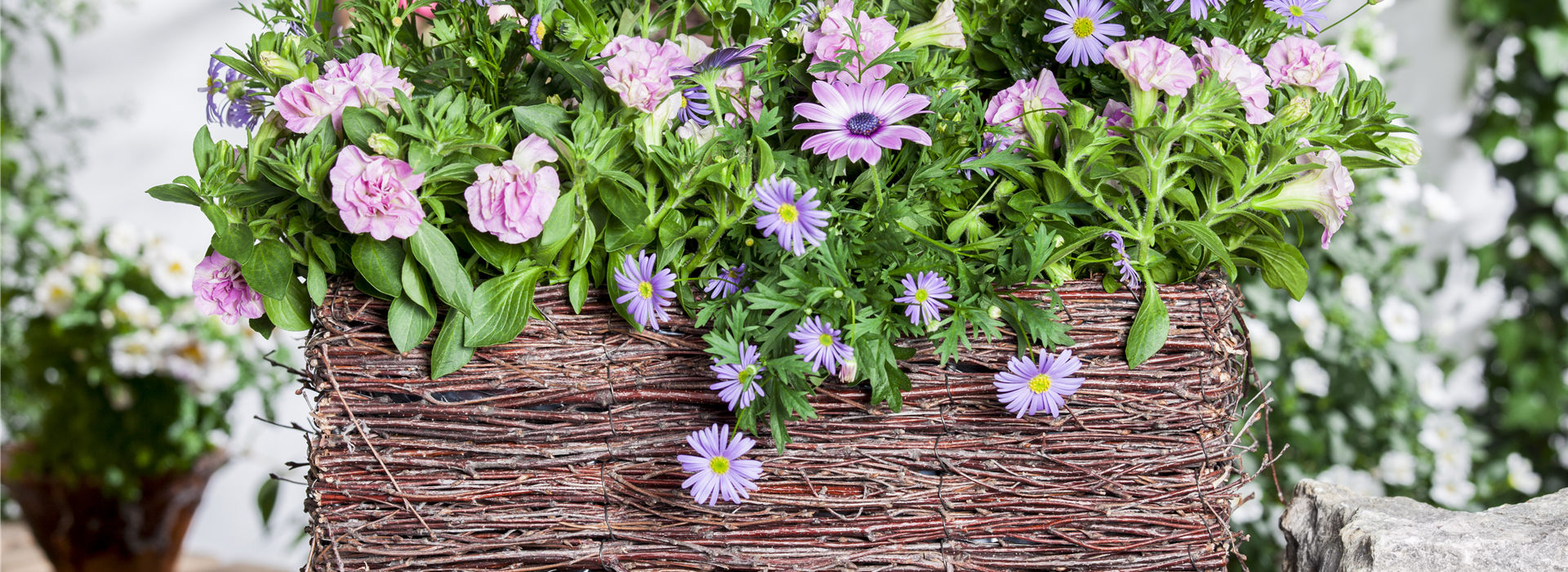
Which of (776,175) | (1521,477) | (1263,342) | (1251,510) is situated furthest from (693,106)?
(1521,477)

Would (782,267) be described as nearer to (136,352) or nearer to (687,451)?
(687,451)

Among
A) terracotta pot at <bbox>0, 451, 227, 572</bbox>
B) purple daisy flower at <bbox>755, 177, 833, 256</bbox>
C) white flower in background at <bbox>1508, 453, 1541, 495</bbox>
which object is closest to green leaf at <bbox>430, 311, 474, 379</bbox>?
purple daisy flower at <bbox>755, 177, 833, 256</bbox>

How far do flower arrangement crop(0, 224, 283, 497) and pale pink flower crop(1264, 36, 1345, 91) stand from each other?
1404mm

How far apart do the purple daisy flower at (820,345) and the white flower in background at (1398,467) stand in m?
1.33

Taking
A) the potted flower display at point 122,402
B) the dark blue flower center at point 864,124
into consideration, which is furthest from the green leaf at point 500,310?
the potted flower display at point 122,402

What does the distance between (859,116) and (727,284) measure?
14cm

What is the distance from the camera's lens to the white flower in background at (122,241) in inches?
58.1

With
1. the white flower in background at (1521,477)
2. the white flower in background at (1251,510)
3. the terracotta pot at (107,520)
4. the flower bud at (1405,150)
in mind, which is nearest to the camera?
the flower bud at (1405,150)

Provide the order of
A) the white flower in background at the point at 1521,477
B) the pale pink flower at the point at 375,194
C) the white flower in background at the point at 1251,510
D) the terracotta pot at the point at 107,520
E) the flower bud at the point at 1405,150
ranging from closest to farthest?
the pale pink flower at the point at 375,194, the flower bud at the point at 1405,150, the terracotta pot at the point at 107,520, the white flower in background at the point at 1251,510, the white flower in background at the point at 1521,477

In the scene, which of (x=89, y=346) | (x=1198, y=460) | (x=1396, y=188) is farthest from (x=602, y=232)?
(x=1396, y=188)

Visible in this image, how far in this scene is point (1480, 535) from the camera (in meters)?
0.66

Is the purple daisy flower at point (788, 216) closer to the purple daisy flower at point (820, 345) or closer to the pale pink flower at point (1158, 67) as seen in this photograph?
the purple daisy flower at point (820, 345)

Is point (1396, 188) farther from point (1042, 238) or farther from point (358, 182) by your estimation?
point (358, 182)

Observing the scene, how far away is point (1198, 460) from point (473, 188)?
516 mm
